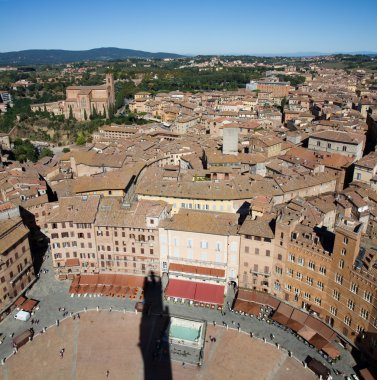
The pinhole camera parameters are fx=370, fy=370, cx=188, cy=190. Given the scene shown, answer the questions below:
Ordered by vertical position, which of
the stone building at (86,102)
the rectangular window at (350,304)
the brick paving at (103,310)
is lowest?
the brick paving at (103,310)

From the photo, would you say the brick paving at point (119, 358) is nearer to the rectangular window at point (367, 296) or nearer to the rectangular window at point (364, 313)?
the rectangular window at point (364, 313)

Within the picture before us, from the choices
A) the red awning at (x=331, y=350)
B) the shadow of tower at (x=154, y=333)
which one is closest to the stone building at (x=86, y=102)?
the shadow of tower at (x=154, y=333)

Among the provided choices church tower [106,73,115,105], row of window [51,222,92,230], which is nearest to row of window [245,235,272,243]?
row of window [51,222,92,230]

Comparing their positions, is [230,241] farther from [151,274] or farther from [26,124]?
[26,124]

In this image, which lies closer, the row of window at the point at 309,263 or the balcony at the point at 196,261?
the row of window at the point at 309,263

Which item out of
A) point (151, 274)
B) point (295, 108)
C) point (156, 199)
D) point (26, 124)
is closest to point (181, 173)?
point (156, 199)

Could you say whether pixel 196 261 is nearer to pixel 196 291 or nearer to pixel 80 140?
pixel 196 291
